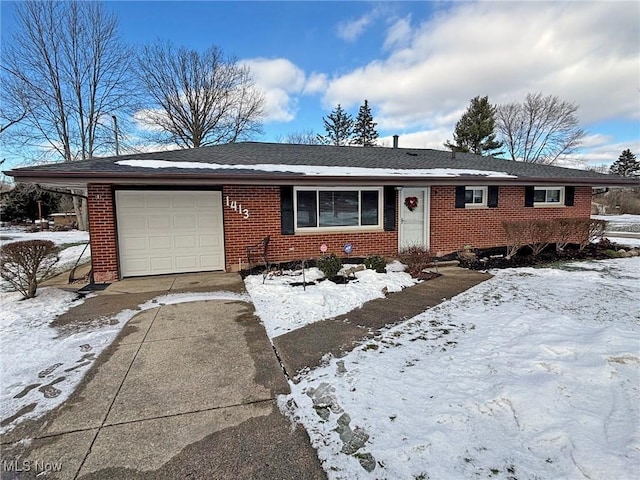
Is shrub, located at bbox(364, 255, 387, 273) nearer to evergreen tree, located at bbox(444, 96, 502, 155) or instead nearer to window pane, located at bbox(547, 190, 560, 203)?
window pane, located at bbox(547, 190, 560, 203)

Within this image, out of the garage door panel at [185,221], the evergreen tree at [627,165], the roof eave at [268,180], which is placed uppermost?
the evergreen tree at [627,165]

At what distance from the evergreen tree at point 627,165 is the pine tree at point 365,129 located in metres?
33.0

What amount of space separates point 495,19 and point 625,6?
2917 millimetres

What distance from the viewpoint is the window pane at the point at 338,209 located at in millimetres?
8047

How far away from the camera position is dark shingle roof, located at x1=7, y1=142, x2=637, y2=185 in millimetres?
6070

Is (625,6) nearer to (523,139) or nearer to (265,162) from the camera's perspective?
(265,162)

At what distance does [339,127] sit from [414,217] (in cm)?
2928

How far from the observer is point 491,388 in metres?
2.72

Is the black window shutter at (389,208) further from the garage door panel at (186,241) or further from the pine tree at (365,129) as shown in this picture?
the pine tree at (365,129)

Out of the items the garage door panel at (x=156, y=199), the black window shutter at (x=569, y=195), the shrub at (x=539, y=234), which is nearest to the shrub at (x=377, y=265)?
the shrub at (x=539, y=234)

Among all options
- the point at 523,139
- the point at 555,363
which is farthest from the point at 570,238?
the point at 523,139

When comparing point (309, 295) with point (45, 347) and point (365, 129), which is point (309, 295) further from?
point (365, 129)

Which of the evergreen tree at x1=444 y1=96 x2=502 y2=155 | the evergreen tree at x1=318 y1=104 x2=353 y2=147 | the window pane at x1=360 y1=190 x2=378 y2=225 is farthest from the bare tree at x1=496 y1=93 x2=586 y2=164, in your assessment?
the window pane at x1=360 y1=190 x2=378 y2=225

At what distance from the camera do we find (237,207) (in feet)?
24.3
